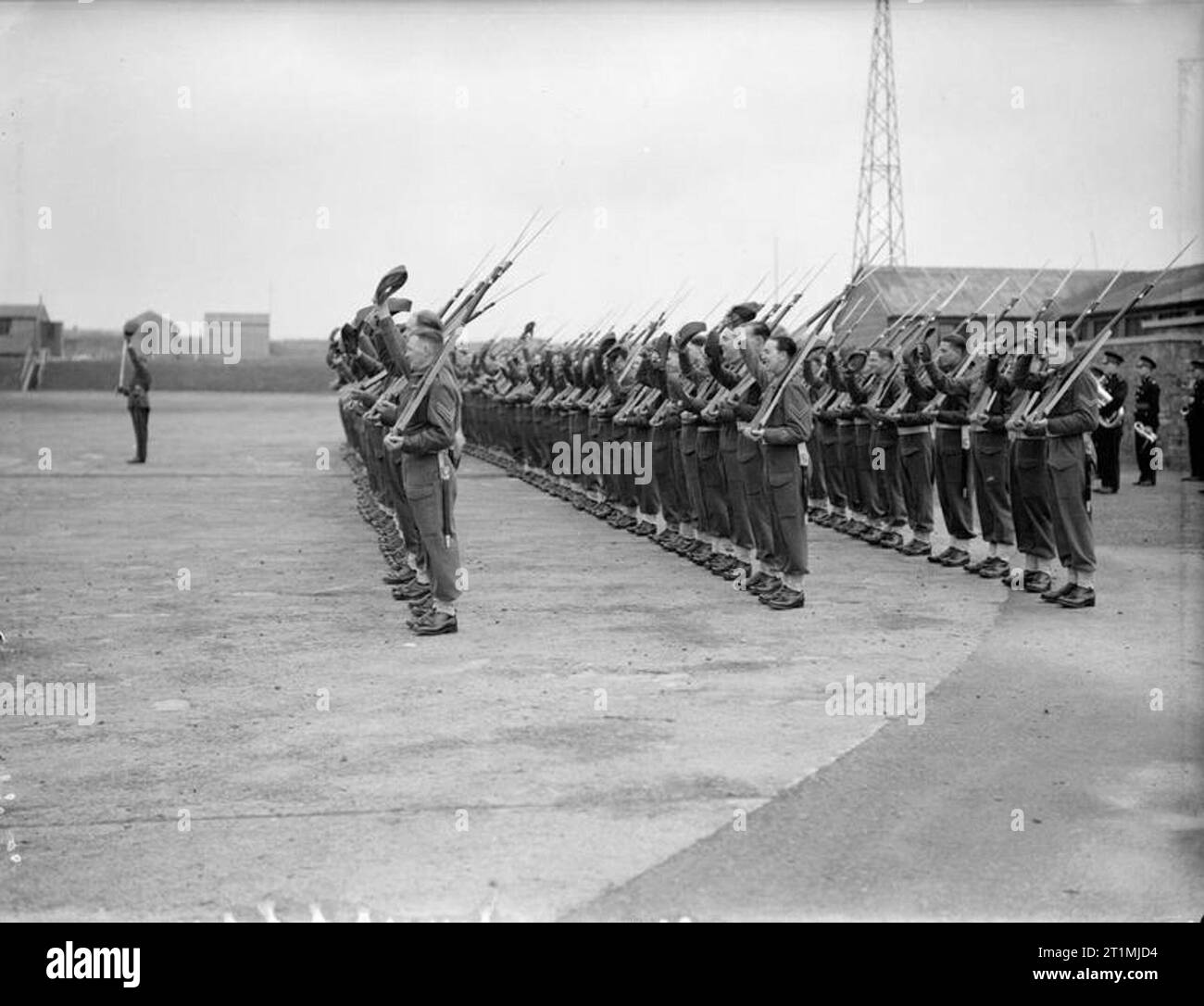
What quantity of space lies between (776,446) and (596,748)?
4472mm

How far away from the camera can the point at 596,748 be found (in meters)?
6.61

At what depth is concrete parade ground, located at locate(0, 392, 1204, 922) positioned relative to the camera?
4.91m

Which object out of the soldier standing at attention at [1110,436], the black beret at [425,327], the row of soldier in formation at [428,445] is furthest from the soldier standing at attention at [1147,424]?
the black beret at [425,327]

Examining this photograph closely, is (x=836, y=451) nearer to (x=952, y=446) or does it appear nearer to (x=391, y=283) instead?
(x=952, y=446)

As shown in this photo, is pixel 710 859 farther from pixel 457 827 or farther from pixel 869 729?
pixel 869 729

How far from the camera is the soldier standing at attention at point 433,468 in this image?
941 cm

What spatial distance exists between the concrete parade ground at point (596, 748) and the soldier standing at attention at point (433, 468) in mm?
269

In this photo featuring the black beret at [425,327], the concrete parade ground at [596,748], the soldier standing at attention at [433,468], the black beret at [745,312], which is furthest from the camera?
the black beret at [745,312]

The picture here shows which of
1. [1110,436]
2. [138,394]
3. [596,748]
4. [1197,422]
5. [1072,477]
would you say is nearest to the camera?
[596,748]

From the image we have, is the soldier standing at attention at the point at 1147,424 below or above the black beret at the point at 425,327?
below

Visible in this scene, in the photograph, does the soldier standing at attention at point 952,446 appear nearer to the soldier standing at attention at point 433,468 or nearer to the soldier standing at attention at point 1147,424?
the soldier standing at attention at point 433,468

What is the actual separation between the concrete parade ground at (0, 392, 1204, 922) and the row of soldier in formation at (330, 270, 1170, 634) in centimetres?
42

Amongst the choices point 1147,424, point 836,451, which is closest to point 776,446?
point 836,451
